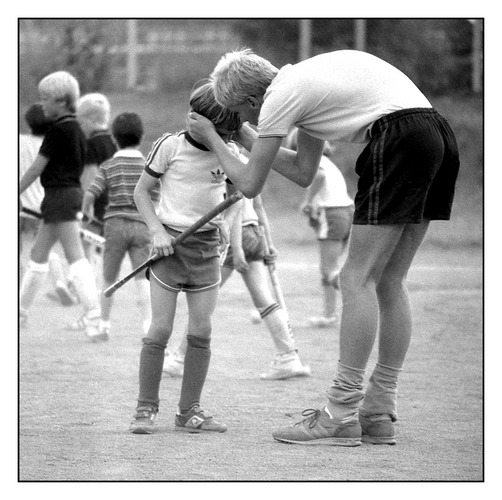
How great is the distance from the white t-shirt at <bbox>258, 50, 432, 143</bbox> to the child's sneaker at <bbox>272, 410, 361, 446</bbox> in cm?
111

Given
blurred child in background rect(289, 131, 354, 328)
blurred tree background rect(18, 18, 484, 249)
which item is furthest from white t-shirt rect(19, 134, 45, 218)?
blurred tree background rect(18, 18, 484, 249)

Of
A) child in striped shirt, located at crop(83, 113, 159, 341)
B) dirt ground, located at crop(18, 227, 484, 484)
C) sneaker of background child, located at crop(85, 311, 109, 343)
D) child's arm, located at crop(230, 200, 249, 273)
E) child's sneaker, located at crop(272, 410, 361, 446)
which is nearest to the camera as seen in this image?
dirt ground, located at crop(18, 227, 484, 484)

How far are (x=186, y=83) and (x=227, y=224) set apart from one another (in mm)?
13065

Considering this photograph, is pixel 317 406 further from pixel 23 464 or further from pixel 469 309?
pixel 469 309

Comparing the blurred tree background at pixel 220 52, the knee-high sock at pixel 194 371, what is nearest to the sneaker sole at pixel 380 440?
the knee-high sock at pixel 194 371

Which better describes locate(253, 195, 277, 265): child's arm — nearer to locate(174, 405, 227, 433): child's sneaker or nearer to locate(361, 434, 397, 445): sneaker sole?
locate(174, 405, 227, 433): child's sneaker

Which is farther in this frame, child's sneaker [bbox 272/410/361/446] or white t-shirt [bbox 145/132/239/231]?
white t-shirt [bbox 145/132/239/231]

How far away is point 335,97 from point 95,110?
13.8 feet

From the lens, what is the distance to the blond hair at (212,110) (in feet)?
14.6

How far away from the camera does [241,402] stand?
5.34 m

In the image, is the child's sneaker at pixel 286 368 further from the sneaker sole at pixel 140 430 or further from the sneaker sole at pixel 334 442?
the sneaker sole at pixel 334 442

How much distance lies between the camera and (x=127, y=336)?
7.38 m

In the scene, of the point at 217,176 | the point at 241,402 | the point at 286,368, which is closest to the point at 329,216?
the point at 286,368

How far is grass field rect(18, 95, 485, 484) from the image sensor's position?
13.2 ft
